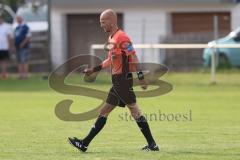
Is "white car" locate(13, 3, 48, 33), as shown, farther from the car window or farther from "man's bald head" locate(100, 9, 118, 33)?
"man's bald head" locate(100, 9, 118, 33)

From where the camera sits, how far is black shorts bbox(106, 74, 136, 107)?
420 inches

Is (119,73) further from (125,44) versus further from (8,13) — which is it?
(8,13)

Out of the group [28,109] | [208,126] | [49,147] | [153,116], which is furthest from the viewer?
[28,109]

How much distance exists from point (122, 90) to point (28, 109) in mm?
7454

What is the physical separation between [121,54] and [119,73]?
0.27m

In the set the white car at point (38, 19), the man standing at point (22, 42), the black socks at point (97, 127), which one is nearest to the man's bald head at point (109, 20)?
the black socks at point (97, 127)

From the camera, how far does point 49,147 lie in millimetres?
11320

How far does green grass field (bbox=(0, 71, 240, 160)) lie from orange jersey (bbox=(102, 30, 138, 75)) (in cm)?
110

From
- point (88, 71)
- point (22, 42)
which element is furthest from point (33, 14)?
point (88, 71)

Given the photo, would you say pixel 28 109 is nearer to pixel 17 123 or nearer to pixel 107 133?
pixel 17 123

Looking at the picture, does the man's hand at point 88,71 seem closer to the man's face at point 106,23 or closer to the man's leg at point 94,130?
the man's leg at point 94,130

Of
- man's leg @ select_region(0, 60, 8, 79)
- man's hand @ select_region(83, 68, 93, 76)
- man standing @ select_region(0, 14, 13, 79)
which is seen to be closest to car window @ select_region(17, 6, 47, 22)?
man's leg @ select_region(0, 60, 8, 79)

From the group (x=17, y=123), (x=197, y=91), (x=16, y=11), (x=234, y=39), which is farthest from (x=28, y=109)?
(x=16, y=11)

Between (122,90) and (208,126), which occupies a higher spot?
(122,90)
